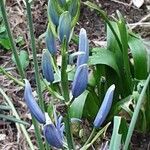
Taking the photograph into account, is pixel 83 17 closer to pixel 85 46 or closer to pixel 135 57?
pixel 135 57

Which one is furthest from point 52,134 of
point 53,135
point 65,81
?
point 65,81

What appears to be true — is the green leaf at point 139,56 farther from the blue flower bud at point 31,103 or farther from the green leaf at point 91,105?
the blue flower bud at point 31,103

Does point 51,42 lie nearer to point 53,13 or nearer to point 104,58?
point 53,13

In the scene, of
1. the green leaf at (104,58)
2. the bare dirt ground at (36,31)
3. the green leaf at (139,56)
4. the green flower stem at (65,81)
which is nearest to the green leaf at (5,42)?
the bare dirt ground at (36,31)

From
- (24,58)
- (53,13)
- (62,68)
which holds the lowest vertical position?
(24,58)

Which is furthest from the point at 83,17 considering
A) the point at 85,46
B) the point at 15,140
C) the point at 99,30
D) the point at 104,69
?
the point at 85,46
